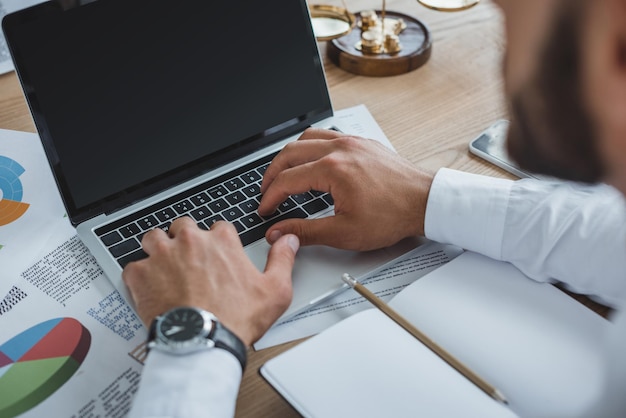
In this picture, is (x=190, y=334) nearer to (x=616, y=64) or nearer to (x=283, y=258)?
(x=283, y=258)

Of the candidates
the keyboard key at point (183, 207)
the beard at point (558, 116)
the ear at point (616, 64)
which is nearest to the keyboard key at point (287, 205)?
the keyboard key at point (183, 207)

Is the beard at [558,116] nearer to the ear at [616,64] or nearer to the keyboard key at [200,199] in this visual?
the ear at [616,64]

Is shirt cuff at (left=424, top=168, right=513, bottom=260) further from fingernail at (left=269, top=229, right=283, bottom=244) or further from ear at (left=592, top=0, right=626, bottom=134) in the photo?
ear at (left=592, top=0, right=626, bottom=134)

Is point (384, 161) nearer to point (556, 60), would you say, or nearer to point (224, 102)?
point (224, 102)

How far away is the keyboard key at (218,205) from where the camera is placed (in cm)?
87

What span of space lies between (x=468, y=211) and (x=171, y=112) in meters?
0.41

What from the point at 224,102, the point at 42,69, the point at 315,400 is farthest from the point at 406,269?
the point at 42,69

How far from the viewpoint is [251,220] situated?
86 cm

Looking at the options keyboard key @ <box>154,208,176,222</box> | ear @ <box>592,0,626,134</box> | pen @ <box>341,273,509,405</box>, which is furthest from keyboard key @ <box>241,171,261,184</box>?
ear @ <box>592,0,626,134</box>

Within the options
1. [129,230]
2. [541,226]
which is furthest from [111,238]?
[541,226]

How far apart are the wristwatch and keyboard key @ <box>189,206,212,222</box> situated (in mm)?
214

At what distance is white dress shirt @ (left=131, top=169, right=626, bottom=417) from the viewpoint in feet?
2.09

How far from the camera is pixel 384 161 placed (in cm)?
85

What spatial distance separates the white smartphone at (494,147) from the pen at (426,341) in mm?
328
